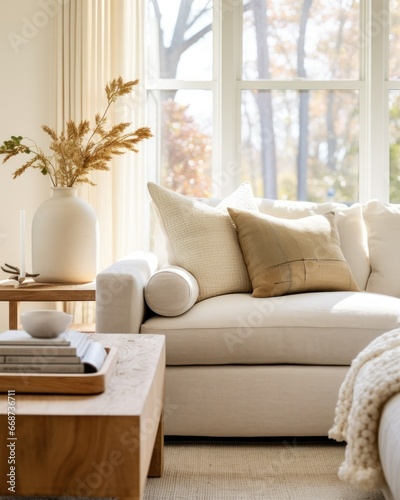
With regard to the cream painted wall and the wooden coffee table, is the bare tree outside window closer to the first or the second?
the cream painted wall

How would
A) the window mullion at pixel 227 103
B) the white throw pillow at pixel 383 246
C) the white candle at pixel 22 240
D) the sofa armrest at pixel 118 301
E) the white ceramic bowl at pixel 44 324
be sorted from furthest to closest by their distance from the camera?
1. the window mullion at pixel 227 103
2. the white throw pillow at pixel 383 246
3. the white candle at pixel 22 240
4. the sofa armrest at pixel 118 301
5. the white ceramic bowl at pixel 44 324

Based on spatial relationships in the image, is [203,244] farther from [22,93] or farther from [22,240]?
[22,93]

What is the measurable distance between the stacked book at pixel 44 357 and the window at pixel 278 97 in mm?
2591

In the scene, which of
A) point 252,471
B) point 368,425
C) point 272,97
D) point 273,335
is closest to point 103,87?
point 272,97

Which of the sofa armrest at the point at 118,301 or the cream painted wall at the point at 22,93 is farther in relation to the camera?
the cream painted wall at the point at 22,93

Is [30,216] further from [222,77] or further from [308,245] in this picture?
[308,245]

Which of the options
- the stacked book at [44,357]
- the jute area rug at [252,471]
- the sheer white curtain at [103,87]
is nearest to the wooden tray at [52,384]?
the stacked book at [44,357]

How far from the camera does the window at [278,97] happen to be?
4.05m

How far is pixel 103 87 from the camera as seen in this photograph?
12.7ft

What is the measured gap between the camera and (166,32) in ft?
13.3

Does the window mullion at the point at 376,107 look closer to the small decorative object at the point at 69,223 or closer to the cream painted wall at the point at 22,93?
the small decorative object at the point at 69,223

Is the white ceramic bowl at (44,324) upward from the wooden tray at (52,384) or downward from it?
upward

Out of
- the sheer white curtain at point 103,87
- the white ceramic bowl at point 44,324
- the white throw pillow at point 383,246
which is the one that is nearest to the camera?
the white ceramic bowl at point 44,324

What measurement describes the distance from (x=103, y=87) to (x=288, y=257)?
1745 millimetres
